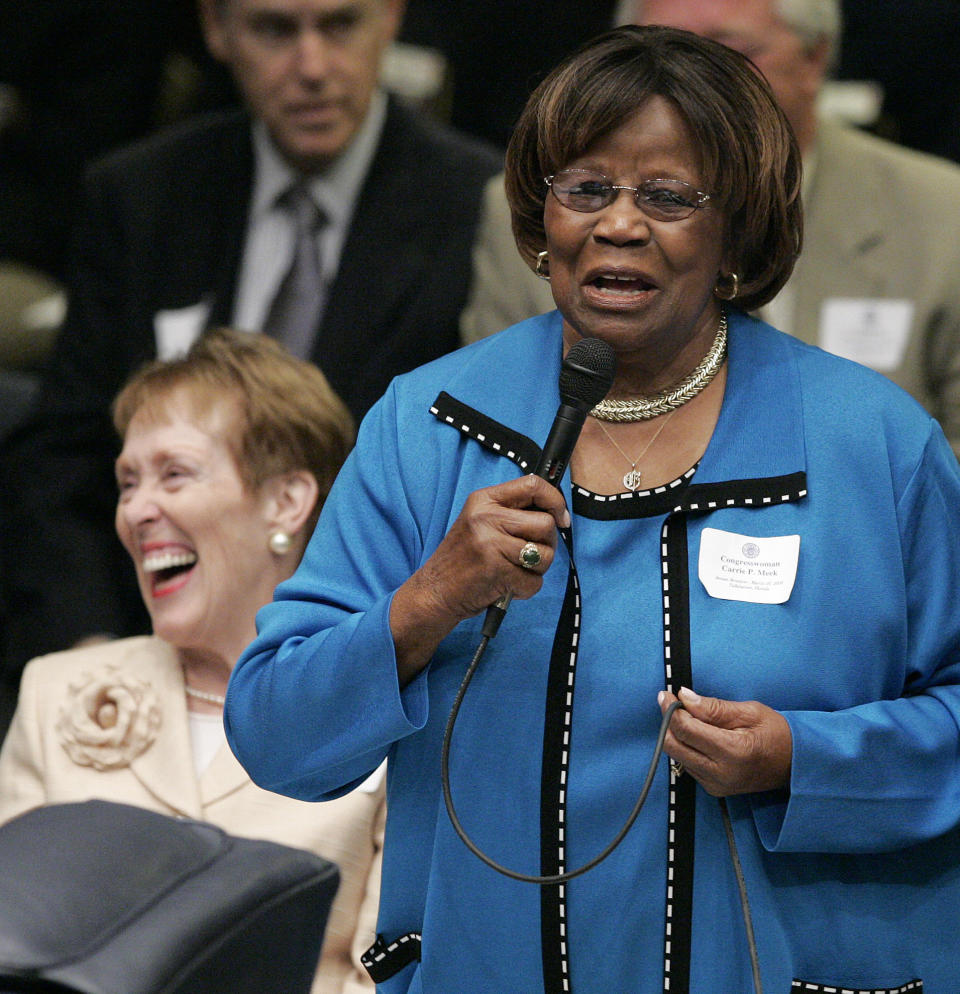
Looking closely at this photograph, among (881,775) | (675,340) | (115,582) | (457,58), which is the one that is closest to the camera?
(881,775)

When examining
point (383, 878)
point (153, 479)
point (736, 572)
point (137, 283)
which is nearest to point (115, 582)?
point (137, 283)

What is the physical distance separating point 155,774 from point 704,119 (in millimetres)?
1250

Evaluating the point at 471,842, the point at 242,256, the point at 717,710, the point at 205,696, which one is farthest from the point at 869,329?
the point at 471,842

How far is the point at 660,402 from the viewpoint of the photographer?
174 cm

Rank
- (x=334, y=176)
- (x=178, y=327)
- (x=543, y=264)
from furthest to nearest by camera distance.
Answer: (x=334, y=176)
(x=178, y=327)
(x=543, y=264)

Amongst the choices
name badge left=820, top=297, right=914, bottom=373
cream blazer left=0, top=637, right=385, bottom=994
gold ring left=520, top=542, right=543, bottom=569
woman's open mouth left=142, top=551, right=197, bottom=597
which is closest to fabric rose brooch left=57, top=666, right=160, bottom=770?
cream blazer left=0, top=637, right=385, bottom=994

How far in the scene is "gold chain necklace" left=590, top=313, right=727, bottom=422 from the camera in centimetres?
174

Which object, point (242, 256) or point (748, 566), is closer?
point (748, 566)

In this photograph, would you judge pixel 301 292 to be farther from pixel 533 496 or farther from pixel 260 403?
pixel 533 496

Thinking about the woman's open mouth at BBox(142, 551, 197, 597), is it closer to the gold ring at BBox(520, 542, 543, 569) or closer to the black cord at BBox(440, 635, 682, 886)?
the black cord at BBox(440, 635, 682, 886)

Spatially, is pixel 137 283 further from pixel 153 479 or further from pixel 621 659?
pixel 621 659

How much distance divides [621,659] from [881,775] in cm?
27

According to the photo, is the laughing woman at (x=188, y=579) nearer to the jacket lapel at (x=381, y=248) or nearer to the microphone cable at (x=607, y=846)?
the jacket lapel at (x=381, y=248)

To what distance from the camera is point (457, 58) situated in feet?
13.9
